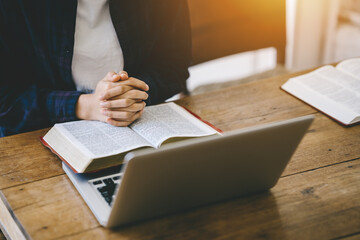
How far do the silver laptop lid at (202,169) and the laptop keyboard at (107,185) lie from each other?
0.29ft

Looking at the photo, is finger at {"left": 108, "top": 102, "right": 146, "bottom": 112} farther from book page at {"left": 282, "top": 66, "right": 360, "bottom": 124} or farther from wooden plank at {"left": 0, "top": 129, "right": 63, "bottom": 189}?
book page at {"left": 282, "top": 66, "right": 360, "bottom": 124}

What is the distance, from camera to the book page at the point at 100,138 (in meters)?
0.99

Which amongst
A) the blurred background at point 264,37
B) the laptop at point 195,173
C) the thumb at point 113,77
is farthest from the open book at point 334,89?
the blurred background at point 264,37

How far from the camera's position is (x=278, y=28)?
9.32ft

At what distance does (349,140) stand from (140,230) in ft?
2.02

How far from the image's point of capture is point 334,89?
1394 mm

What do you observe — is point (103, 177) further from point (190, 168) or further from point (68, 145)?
point (190, 168)

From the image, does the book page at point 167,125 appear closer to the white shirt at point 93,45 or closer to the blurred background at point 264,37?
the white shirt at point 93,45

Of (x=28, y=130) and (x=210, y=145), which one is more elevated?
(x=210, y=145)

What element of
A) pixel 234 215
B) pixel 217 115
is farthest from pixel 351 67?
pixel 234 215

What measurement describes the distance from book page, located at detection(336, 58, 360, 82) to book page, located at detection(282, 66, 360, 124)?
21 millimetres

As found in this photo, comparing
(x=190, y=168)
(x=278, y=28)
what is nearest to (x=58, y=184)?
(x=190, y=168)

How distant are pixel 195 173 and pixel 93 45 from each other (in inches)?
28.2

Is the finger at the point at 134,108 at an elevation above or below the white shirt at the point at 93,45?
below
